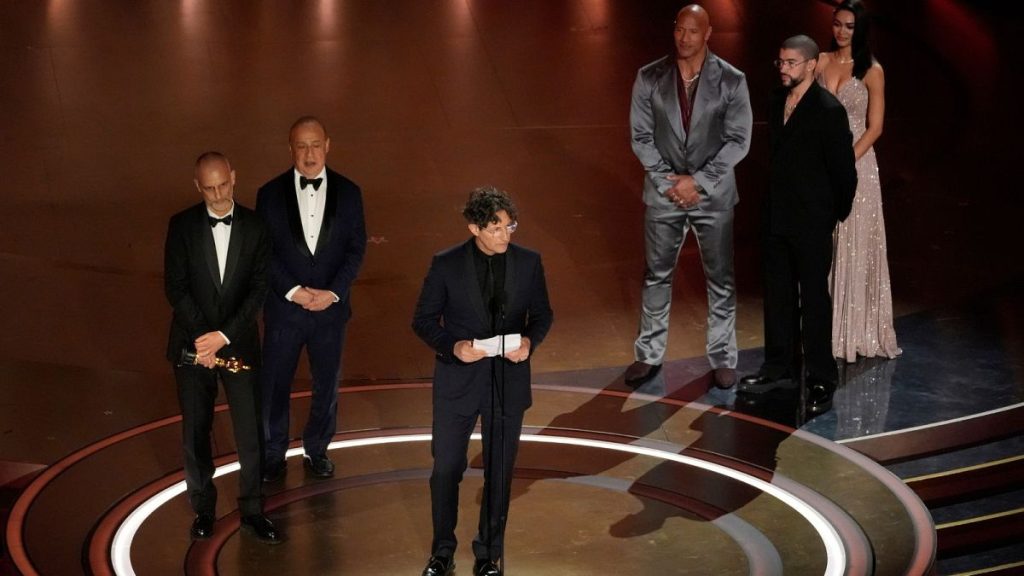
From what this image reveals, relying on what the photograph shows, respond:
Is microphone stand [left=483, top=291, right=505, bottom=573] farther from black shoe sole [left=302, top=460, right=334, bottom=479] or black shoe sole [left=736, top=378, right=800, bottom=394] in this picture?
black shoe sole [left=736, top=378, right=800, bottom=394]

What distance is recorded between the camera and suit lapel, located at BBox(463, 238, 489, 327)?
5.27 m

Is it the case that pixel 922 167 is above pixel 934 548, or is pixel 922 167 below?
above

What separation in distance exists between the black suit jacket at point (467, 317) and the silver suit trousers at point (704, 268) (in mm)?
2164

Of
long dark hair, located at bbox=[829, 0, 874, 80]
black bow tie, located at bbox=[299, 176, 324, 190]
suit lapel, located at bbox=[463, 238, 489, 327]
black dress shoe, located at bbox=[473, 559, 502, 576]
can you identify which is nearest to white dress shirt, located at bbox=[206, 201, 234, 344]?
black bow tie, located at bbox=[299, 176, 324, 190]

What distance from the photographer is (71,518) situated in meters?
5.86

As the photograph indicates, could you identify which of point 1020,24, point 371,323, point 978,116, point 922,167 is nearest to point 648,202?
point 371,323

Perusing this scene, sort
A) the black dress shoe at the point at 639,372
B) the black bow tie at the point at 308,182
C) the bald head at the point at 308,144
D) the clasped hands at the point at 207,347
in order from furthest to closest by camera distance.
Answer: the black dress shoe at the point at 639,372
the black bow tie at the point at 308,182
the bald head at the point at 308,144
the clasped hands at the point at 207,347

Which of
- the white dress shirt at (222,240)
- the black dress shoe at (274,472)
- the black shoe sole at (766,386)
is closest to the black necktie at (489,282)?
the white dress shirt at (222,240)

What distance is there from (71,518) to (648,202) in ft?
10.1

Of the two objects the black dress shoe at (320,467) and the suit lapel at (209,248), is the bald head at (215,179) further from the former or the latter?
the black dress shoe at (320,467)

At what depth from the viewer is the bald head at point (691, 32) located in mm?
7121

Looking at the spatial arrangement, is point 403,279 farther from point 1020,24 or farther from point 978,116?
point 1020,24

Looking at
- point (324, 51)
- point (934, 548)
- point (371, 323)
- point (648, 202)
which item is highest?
point (324, 51)

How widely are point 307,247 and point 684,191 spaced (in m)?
1.94
